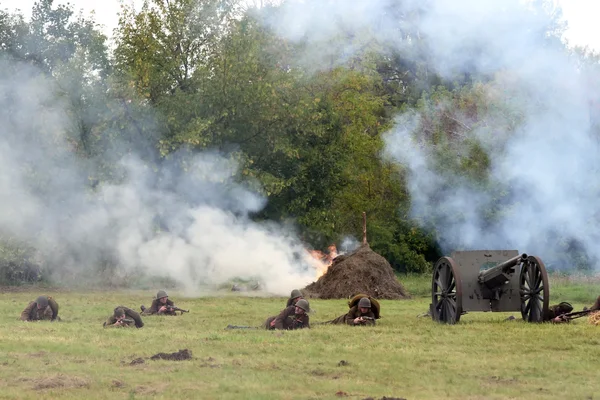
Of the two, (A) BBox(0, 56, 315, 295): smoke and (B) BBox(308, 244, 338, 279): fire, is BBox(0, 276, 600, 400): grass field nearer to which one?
(A) BBox(0, 56, 315, 295): smoke

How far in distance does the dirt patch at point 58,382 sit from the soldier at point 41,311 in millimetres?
8055

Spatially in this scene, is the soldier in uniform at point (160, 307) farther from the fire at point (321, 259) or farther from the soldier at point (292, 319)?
the fire at point (321, 259)

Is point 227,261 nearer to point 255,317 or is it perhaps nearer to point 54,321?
point 255,317

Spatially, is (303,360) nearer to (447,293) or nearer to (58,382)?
(58,382)

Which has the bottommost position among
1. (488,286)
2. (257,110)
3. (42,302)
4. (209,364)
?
(209,364)

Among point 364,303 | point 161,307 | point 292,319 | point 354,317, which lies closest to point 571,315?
point 364,303

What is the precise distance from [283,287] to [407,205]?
324 inches

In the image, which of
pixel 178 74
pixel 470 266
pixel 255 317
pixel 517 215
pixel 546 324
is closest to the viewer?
pixel 546 324

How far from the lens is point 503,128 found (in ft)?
93.7

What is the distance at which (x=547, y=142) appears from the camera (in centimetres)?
2594

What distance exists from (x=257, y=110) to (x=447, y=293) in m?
18.3

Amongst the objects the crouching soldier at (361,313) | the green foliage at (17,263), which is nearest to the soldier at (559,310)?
the crouching soldier at (361,313)

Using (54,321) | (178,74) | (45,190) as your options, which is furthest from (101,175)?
(54,321)

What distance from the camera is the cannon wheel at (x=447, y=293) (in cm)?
1800
